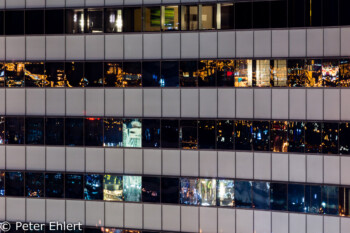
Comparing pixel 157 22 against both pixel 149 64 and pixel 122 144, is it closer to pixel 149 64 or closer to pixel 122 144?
pixel 149 64

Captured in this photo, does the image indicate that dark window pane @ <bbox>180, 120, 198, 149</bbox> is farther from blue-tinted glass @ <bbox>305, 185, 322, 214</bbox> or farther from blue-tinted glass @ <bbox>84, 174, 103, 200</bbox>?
blue-tinted glass @ <bbox>305, 185, 322, 214</bbox>

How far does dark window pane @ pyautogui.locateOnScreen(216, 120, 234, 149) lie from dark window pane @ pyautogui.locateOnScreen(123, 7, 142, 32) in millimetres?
6291

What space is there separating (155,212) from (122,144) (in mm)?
3795

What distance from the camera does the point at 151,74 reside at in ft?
72.0

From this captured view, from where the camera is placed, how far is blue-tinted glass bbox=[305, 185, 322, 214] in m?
20.6

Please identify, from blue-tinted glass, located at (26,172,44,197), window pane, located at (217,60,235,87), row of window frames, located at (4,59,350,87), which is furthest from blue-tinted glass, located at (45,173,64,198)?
window pane, located at (217,60,235,87)

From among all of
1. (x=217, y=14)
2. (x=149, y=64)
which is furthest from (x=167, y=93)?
(x=217, y=14)

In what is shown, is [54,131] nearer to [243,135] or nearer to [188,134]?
[188,134]

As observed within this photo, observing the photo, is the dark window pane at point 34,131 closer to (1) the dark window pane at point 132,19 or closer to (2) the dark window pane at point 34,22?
(2) the dark window pane at point 34,22

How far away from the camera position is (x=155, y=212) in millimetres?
22016

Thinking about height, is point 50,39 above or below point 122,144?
above

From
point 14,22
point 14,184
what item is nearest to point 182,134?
point 14,184

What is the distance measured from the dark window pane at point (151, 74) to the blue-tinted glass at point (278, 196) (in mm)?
7562

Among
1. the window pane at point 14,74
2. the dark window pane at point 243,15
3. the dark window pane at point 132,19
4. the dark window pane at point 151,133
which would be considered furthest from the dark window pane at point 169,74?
the window pane at point 14,74
